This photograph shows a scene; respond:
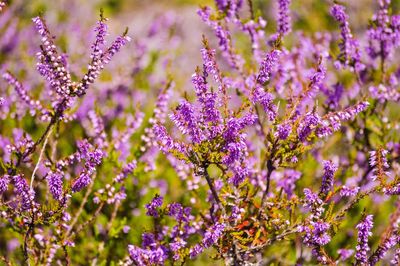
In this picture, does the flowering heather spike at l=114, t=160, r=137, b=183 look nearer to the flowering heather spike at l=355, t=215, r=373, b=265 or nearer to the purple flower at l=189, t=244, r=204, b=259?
the purple flower at l=189, t=244, r=204, b=259

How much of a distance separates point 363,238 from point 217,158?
1.05 meters

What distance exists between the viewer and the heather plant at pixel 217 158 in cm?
350

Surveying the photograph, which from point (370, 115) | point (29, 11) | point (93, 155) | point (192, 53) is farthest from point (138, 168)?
point (29, 11)

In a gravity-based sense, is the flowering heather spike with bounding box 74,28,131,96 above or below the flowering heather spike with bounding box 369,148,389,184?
above

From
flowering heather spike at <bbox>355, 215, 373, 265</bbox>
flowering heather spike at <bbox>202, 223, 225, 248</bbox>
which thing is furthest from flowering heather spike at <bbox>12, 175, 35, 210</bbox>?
flowering heather spike at <bbox>355, 215, 373, 265</bbox>

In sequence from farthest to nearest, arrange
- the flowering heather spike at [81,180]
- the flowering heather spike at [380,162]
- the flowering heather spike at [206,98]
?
the flowering heather spike at [81,180]
the flowering heather spike at [380,162]
the flowering heather spike at [206,98]

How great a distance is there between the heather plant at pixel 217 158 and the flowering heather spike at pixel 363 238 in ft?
0.04

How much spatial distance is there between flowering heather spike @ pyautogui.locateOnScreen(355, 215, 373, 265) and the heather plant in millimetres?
12

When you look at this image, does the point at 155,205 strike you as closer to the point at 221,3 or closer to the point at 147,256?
the point at 147,256

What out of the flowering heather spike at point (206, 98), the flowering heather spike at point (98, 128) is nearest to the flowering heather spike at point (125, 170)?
the flowering heather spike at point (98, 128)

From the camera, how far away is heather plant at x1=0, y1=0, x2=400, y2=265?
11.5 feet

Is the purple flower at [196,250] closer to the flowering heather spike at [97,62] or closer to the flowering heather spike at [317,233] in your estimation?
the flowering heather spike at [317,233]

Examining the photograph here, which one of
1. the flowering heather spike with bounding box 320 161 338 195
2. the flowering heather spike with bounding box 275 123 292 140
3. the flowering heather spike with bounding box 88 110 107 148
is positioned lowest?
the flowering heather spike with bounding box 320 161 338 195

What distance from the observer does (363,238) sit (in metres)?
3.46
